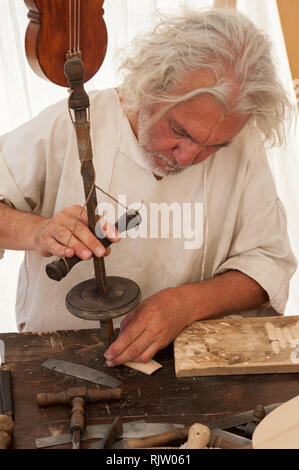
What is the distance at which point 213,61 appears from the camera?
1.67m

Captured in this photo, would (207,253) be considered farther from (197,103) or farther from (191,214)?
(197,103)

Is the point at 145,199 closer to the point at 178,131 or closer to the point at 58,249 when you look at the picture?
the point at 178,131

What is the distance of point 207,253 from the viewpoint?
2141mm

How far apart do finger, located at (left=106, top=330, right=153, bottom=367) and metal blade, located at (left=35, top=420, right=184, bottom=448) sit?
0.82 feet

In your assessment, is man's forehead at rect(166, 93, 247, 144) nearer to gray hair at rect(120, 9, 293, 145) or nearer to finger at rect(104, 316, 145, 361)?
gray hair at rect(120, 9, 293, 145)

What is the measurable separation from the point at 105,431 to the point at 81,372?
26 cm

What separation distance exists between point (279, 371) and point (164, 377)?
1.10 ft

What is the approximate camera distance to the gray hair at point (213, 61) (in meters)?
1.67

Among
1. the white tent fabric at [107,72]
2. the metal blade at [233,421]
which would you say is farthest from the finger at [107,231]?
the white tent fabric at [107,72]

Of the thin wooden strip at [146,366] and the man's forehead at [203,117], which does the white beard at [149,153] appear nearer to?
the man's forehead at [203,117]

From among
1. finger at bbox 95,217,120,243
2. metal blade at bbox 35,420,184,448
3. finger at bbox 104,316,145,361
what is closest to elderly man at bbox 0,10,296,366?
finger at bbox 104,316,145,361

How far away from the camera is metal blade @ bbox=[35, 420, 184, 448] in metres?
1.33
